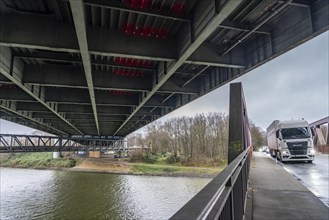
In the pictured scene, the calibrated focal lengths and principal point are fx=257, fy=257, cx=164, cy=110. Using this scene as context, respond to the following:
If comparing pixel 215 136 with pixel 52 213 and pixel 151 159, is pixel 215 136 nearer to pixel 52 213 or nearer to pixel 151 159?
pixel 151 159

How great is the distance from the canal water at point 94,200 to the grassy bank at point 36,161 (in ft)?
68.2

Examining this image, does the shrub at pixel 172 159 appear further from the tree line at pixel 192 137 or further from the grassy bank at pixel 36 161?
the grassy bank at pixel 36 161

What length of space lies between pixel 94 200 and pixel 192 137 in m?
32.2

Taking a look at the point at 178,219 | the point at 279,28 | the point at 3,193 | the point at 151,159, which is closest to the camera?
the point at 178,219

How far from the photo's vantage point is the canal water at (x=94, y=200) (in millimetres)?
20344

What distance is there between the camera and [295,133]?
1912 cm

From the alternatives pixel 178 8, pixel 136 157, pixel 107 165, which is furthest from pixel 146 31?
pixel 136 157

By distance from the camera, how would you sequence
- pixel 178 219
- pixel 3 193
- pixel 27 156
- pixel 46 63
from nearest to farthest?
pixel 178 219 → pixel 46 63 → pixel 3 193 → pixel 27 156

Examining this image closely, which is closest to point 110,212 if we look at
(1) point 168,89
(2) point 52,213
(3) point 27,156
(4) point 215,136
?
(2) point 52,213

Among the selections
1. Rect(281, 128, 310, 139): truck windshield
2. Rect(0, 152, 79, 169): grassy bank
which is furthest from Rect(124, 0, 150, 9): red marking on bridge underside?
Rect(0, 152, 79, 169): grassy bank

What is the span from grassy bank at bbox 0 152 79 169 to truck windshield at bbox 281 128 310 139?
1865 inches

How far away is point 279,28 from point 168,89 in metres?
5.33

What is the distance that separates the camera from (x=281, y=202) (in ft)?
21.2

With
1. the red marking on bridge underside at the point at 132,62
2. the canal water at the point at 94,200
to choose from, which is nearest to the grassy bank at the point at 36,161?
the canal water at the point at 94,200
